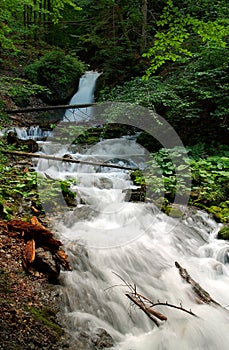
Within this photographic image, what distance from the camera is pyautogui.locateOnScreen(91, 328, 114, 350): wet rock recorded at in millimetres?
2818

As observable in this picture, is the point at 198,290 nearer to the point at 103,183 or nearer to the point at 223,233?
the point at 223,233

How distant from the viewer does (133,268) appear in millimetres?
4461

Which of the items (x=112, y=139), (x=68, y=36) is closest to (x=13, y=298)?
(x=112, y=139)

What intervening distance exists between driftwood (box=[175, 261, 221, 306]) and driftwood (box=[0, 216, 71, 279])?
1.74 meters

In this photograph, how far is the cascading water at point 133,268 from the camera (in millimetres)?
3117

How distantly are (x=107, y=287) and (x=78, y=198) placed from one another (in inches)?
117

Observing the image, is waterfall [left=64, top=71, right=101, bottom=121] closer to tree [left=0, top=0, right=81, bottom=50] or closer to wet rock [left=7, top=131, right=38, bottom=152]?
tree [left=0, top=0, right=81, bottom=50]

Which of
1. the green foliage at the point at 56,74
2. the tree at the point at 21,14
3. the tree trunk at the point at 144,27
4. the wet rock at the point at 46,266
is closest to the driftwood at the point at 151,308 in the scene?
the wet rock at the point at 46,266

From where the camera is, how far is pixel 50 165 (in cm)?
834

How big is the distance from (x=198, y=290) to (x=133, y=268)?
3.39ft

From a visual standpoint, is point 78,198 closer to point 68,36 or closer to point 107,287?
point 107,287

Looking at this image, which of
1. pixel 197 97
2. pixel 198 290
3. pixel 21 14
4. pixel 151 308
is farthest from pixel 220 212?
pixel 21 14

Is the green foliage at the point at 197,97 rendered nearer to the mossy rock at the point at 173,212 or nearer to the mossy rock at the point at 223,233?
the mossy rock at the point at 173,212

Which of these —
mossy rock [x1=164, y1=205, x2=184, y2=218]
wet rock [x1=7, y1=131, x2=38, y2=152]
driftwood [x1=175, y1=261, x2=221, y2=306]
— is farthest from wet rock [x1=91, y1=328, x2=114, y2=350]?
wet rock [x1=7, y1=131, x2=38, y2=152]
